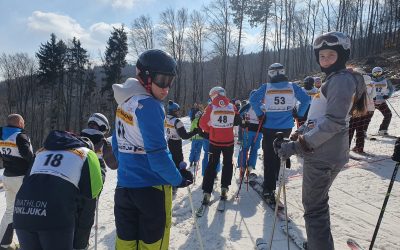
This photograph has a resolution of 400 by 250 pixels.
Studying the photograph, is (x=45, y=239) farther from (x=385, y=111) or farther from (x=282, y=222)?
(x=385, y=111)

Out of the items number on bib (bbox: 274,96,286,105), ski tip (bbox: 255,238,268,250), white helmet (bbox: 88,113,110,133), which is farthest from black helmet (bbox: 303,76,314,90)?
white helmet (bbox: 88,113,110,133)

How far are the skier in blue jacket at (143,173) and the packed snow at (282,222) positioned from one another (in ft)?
6.38

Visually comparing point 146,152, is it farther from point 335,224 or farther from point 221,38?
point 221,38

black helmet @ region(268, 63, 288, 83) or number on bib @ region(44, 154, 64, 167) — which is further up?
black helmet @ region(268, 63, 288, 83)

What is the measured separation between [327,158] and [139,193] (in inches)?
72.5

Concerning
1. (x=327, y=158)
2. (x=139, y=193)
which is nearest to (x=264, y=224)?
(x=327, y=158)

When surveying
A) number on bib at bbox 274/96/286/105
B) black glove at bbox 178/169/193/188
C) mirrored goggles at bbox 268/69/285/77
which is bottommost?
black glove at bbox 178/169/193/188

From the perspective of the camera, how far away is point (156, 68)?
3.00 m

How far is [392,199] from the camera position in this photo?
6.05 m

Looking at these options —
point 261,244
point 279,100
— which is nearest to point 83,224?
point 261,244

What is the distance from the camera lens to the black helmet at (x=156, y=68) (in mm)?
3016

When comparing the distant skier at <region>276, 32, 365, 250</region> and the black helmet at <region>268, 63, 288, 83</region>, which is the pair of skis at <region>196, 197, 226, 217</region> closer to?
the black helmet at <region>268, 63, 288, 83</region>

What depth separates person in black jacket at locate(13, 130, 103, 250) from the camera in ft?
8.96

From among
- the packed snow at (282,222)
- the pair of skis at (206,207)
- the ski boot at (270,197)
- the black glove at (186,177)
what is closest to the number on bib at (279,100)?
the ski boot at (270,197)
